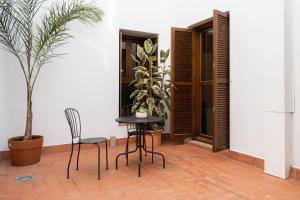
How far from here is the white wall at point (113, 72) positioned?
3293 millimetres

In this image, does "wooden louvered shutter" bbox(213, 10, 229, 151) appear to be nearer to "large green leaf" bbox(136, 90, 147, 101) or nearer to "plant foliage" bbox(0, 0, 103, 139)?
"large green leaf" bbox(136, 90, 147, 101)

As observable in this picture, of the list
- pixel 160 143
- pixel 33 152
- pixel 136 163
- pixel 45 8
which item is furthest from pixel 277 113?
pixel 45 8

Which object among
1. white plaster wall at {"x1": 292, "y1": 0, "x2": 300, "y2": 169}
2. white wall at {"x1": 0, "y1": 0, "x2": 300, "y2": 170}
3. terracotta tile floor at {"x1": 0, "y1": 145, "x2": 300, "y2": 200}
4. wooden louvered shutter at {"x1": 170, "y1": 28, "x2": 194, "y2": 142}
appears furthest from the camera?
wooden louvered shutter at {"x1": 170, "y1": 28, "x2": 194, "y2": 142}

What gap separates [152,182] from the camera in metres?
2.75

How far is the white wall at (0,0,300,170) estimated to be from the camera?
3.29 m

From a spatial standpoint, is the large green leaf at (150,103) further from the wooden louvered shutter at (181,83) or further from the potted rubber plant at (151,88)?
the wooden louvered shutter at (181,83)

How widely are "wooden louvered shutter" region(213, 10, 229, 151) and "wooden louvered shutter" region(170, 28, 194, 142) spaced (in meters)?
0.97

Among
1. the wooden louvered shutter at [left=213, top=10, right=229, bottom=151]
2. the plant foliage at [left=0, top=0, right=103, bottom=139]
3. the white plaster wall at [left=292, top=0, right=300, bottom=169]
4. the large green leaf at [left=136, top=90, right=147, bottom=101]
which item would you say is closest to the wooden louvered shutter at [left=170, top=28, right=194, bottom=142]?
the large green leaf at [left=136, top=90, right=147, bottom=101]

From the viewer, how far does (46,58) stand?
3.88m

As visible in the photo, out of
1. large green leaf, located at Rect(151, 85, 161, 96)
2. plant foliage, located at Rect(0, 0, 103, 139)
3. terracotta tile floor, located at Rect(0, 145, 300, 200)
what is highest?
plant foliage, located at Rect(0, 0, 103, 139)

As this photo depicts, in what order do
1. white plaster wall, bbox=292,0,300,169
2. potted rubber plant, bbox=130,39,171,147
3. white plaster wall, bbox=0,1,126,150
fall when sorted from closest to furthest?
white plaster wall, bbox=292,0,300,169 < white plaster wall, bbox=0,1,126,150 < potted rubber plant, bbox=130,39,171,147

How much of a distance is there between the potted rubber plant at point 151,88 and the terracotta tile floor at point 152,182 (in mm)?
962

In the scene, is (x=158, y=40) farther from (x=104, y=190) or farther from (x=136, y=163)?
(x=104, y=190)

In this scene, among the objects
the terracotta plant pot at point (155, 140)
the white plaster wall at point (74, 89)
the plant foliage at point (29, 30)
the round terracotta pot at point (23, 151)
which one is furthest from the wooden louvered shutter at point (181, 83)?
the round terracotta pot at point (23, 151)
